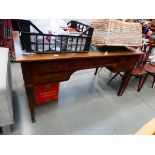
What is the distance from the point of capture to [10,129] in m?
1.51

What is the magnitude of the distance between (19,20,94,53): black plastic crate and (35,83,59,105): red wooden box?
0.54m

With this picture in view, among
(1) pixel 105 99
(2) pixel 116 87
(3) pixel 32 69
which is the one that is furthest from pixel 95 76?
(3) pixel 32 69

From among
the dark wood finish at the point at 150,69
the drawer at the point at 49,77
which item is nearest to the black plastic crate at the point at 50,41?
the drawer at the point at 49,77

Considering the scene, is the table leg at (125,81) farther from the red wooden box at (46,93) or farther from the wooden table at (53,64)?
the red wooden box at (46,93)

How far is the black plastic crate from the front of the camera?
121 cm

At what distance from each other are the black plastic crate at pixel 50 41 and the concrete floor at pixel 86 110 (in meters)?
0.81

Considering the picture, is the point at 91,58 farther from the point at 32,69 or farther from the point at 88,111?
the point at 88,111

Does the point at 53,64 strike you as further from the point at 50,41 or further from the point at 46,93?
the point at 46,93

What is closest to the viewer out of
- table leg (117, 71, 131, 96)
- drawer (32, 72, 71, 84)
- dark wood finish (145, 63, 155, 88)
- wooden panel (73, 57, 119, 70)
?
drawer (32, 72, 71, 84)

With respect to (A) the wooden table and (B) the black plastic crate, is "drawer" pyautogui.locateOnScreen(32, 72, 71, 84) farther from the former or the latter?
(B) the black plastic crate

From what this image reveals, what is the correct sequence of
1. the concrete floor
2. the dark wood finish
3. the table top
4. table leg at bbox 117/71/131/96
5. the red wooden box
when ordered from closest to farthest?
the table top, the concrete floor, the red wooden box, table leg at bbox 117/71/131/96, the dark wood finish

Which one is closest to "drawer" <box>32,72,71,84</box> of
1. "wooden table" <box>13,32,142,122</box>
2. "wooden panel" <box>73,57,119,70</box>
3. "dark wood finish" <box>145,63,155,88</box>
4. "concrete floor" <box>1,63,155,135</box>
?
"wooden table" <box>13,32,142,122</box>

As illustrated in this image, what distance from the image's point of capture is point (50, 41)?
131 centimetres

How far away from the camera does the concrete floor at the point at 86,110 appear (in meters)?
1.65
